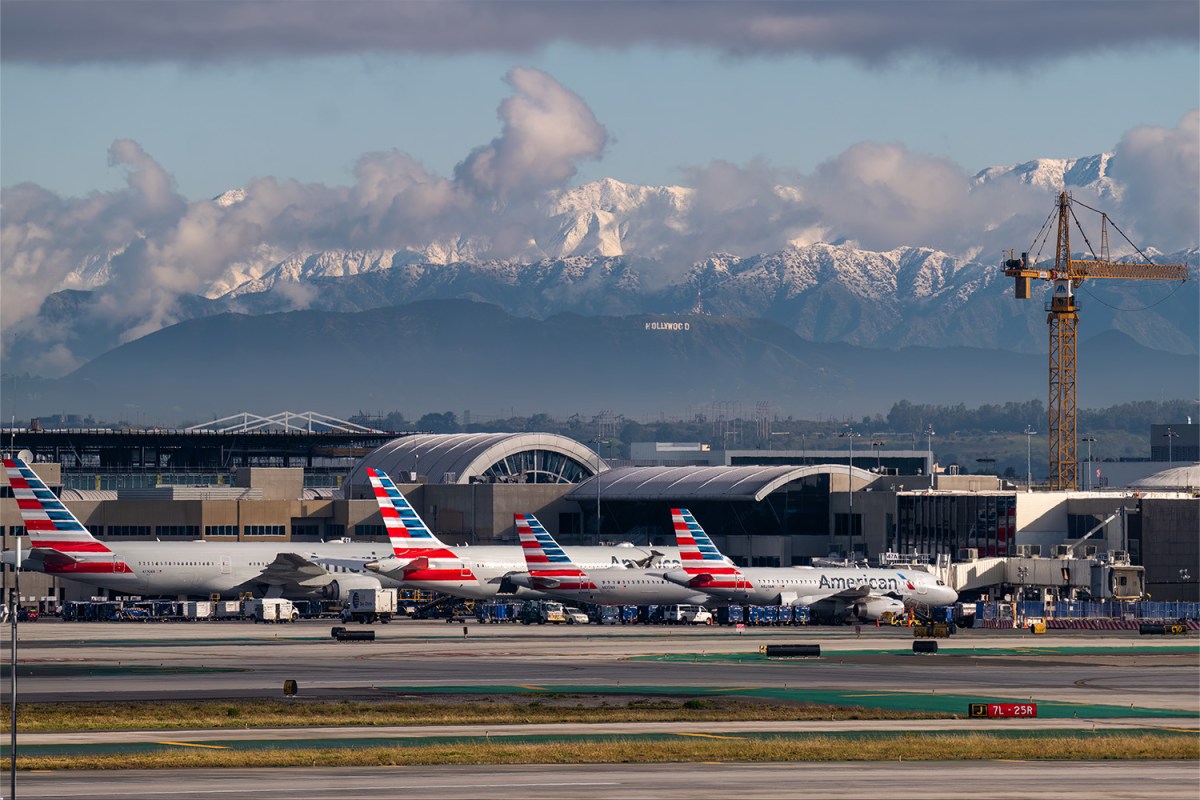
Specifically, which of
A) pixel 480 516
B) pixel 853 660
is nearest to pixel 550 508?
pixel 480 516

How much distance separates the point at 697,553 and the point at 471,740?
68.9 meters

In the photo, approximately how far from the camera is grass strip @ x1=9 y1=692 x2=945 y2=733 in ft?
180

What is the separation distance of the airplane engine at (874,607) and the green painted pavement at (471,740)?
6529cm

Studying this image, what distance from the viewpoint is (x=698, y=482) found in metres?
184

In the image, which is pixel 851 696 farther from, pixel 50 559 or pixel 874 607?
pixel 50 559

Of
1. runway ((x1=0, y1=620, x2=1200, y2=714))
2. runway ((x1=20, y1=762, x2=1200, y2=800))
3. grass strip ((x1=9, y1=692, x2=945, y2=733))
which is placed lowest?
runway ((x1=20, y1=762, x2=1200, y2=800))

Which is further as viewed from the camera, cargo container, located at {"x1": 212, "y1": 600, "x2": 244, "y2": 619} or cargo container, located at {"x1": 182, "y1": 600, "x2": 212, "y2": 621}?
cargo container, located at {"x1": 212, "y1": 600, "x2": 244, "y2": 619}

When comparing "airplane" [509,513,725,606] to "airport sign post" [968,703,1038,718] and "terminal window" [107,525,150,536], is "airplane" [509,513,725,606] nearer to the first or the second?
"terminal window" [107,525,150,536]

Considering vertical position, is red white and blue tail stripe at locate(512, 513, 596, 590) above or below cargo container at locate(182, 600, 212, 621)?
above

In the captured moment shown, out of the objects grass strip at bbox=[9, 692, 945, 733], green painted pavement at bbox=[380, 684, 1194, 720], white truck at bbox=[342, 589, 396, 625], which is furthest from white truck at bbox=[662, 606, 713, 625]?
grass strip at bbox=[9, 692, 945, 733]

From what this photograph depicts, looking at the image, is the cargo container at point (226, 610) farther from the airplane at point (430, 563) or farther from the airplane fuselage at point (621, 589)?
the airplane fuselage at point (621, 589)

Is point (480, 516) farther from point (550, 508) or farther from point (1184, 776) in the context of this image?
point (1184, 776)

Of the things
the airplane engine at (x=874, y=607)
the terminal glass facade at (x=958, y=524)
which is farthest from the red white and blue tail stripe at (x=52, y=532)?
the terminal glass facade at (x=958, y=524)

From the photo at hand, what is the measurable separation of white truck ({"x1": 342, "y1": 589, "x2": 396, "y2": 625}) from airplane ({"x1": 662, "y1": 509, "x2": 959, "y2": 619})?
19.2m
